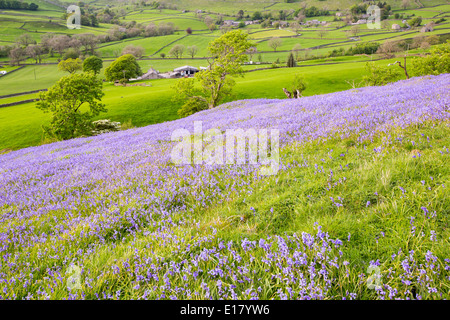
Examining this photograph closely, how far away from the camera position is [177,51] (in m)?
149

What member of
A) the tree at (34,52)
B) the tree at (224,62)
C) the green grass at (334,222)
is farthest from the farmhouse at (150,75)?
the green grass at (334,222)

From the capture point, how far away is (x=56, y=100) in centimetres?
3291

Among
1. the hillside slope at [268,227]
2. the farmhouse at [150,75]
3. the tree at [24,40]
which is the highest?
the tree at [24,40]

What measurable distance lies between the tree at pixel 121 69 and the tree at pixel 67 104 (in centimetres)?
7354

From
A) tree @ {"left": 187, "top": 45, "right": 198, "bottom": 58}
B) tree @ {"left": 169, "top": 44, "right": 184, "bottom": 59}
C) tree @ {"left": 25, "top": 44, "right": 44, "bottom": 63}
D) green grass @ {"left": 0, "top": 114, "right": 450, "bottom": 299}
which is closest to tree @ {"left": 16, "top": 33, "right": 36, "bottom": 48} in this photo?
tree @ {"left": 25, "top": 44, "right": 44, "bottom": 63}

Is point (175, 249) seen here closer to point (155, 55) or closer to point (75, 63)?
point (75, 63)

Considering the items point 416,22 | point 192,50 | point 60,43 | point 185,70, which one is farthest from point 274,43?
point 60,43

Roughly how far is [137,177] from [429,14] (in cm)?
→ 25843

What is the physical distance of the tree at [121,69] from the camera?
100250 mm

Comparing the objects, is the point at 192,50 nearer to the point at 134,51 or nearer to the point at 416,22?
the point at 134,51

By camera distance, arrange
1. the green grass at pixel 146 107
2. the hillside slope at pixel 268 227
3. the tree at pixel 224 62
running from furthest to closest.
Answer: the green grass at pixel 146 107, the tree at pixel 224 62, the hillside slope at pixel 268 227

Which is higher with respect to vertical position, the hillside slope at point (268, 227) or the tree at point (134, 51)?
the tree at point (134, 51)

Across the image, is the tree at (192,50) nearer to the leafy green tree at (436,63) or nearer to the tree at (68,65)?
the tree at (68,65)
